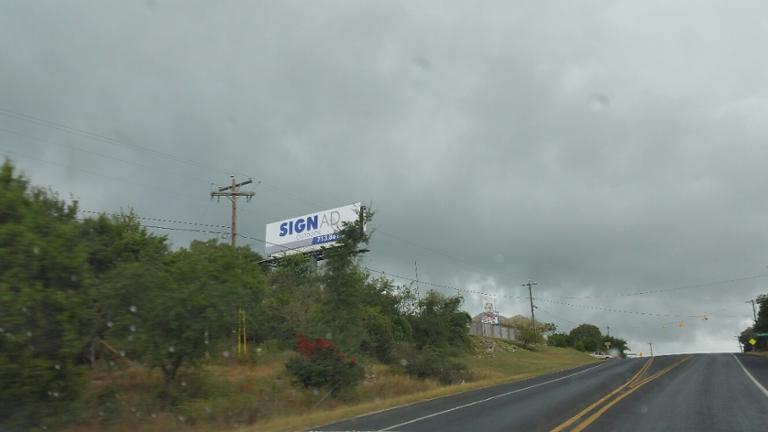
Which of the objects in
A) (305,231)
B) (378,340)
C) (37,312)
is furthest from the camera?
(305,231)

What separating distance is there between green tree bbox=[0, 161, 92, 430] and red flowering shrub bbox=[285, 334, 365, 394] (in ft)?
35.3

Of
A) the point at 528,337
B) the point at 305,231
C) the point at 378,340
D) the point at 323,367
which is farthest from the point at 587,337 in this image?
the point at 323,367

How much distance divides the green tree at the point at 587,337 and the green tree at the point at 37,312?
130 m

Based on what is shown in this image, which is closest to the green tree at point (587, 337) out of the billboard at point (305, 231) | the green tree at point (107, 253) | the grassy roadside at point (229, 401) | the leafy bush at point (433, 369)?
the billboard at point (305, 231)

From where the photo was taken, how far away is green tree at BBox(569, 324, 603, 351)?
5536 inches

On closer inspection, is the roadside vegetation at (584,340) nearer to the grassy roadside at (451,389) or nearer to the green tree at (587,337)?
the green tree at (587,337)

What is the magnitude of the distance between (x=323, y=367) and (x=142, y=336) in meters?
9.54

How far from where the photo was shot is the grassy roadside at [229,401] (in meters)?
17.7

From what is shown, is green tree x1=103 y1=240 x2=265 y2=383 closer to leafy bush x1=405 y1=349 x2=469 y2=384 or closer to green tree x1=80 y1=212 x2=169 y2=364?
green tree x1=80 y1=212 x2=169 y2=364

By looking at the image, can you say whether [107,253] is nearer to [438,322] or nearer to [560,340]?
[438,322]

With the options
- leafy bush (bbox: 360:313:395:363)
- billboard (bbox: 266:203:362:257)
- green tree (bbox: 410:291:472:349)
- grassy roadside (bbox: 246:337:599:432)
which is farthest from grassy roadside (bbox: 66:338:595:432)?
billboard (bbox: 266:203:362:257)

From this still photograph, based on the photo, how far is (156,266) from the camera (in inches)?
797

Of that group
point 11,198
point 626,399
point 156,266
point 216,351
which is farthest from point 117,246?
point 626,399

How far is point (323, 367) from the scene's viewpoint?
2609 centimetres
